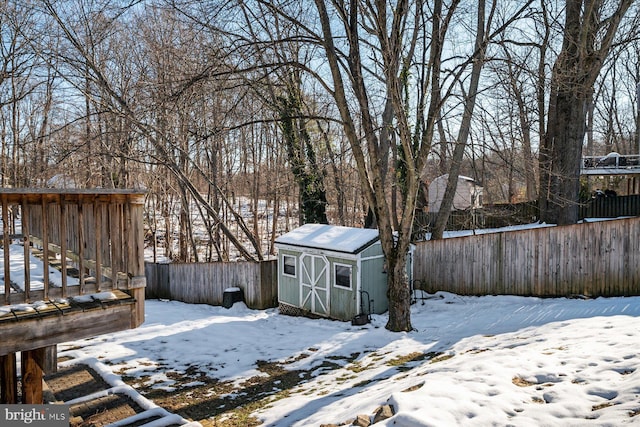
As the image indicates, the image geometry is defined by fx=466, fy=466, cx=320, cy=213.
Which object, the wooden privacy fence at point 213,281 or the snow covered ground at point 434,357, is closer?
the snow covered ground at point 434,357

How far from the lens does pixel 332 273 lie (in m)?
10.6

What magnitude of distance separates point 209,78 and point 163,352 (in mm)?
5055

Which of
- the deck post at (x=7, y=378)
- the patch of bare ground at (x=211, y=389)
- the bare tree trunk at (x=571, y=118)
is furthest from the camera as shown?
the bare tree trunk at (x=571, y=118)

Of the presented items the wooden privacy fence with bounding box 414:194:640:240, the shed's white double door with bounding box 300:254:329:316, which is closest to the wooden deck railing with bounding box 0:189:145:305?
the shed's white double door with bounding box 300:254:329:316

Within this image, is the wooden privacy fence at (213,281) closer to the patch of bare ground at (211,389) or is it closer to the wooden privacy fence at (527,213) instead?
the patch of bare ground at (211,389)

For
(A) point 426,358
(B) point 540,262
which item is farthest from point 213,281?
(B) point 540,262

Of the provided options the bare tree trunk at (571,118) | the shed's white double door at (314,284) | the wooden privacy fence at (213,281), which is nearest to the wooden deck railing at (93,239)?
the shed's white double door at (314,284)

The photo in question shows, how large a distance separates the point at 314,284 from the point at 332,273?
25.7 inches

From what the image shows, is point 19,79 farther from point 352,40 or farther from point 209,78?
point 352,40

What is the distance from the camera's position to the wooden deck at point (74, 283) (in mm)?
3973

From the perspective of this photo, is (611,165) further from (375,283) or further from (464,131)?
(375,283)

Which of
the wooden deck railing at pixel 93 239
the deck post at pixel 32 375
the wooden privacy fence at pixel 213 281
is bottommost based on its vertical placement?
the wooden privacy fence at pixel 213 281

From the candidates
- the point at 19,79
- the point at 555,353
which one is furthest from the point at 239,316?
the point at 19,79

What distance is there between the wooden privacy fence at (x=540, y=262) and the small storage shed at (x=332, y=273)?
90cm
